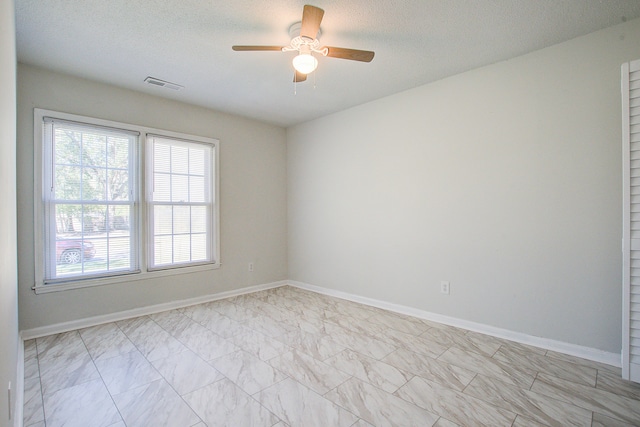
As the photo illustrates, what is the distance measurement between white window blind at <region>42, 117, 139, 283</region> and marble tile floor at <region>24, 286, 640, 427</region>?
0.71 metres

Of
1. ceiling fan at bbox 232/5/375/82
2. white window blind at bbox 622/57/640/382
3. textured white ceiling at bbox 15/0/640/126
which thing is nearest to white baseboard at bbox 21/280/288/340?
textured white ceiling at bbox 15/0/640/126

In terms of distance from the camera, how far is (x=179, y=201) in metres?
3.97

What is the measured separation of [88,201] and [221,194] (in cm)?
156

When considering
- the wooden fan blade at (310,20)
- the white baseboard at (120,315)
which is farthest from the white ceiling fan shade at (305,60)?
the white baseboard at (120,315)

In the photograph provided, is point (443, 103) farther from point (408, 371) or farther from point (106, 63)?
point (106, 63)

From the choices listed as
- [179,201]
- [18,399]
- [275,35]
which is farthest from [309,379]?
[179,201]

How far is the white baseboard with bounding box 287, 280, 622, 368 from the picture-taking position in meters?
2.40

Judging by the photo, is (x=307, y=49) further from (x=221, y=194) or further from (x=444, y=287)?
(x=444, y=287)

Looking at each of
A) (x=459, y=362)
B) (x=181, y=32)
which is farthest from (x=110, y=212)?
(x=459, y=362)

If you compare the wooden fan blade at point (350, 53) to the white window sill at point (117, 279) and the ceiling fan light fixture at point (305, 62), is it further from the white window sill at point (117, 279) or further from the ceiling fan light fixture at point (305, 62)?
the white window sill at point (117, 279)

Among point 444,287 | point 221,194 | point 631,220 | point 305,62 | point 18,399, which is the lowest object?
point 18,399

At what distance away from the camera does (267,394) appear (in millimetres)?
2010

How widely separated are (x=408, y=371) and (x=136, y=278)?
10.4ft

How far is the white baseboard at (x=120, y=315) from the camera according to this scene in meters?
2.94
